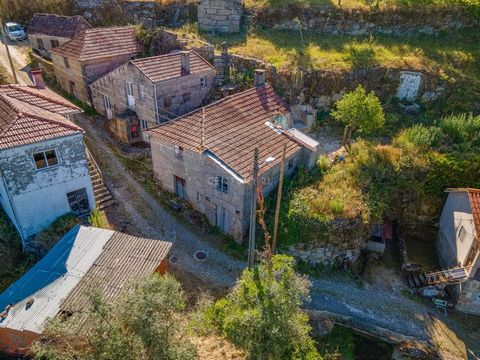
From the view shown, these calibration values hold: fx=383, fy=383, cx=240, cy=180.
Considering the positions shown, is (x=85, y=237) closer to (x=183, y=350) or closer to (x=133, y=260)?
(x=133, y=260)

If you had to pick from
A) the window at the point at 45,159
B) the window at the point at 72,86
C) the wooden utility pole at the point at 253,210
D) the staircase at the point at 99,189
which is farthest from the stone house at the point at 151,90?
the wooden utility pole at the point at 253,210

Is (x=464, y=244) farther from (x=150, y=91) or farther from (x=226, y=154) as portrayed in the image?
(x=150, y=91)

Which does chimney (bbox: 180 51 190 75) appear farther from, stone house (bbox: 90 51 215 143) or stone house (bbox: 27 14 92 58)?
stone house (bbox: 27 14 92 58)

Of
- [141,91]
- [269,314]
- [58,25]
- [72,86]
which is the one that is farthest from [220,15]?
[269,314]

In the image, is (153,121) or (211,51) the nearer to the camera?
(153,121)

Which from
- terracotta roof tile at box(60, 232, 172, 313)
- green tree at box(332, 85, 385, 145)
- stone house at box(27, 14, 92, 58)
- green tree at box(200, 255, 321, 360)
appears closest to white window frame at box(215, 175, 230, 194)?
terracotta roof tile at box(60, 232, 172, 313)

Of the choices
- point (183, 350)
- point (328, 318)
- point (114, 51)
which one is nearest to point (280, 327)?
point (183, 350)

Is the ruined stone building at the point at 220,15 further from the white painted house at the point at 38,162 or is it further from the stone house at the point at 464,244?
the stone house at the point at 464,244
